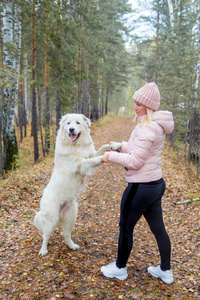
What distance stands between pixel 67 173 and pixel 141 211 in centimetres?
135

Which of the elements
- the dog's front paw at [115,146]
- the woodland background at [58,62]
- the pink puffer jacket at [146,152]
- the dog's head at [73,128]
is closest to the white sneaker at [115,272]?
the pink puffer jacket at [146,152]

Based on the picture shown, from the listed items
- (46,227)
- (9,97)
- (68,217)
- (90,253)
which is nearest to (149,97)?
(68,217)

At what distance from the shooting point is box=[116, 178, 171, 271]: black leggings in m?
2.66

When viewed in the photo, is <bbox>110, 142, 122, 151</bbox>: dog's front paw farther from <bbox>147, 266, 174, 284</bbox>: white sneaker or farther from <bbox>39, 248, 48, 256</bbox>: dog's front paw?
<bbox>39, 248, 48, 256</bbox>: dog's front paw

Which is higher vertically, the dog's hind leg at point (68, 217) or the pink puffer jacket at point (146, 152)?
the pink puffer jacket at point (146, 152)

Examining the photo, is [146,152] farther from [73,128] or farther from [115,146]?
[73,128]

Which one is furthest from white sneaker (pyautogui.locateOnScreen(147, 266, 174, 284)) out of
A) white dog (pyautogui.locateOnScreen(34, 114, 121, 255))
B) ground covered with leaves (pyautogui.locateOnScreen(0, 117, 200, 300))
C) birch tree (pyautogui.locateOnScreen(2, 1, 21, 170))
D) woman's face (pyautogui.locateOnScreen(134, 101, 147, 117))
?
birch tree (pyautogui.locateOnScreen(2, 1, 21, 170))

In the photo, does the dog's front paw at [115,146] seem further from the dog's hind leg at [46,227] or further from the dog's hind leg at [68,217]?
the dog's hind leg at [46,227]

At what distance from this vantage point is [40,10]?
32.3 feet

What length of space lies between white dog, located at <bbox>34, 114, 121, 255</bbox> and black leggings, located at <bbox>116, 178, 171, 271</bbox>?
904 mm

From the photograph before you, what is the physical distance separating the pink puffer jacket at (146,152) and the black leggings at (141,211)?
0.11m

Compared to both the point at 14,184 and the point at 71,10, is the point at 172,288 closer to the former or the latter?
the point at 14,184

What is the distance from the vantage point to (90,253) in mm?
3781

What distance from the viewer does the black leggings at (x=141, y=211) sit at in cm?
266
